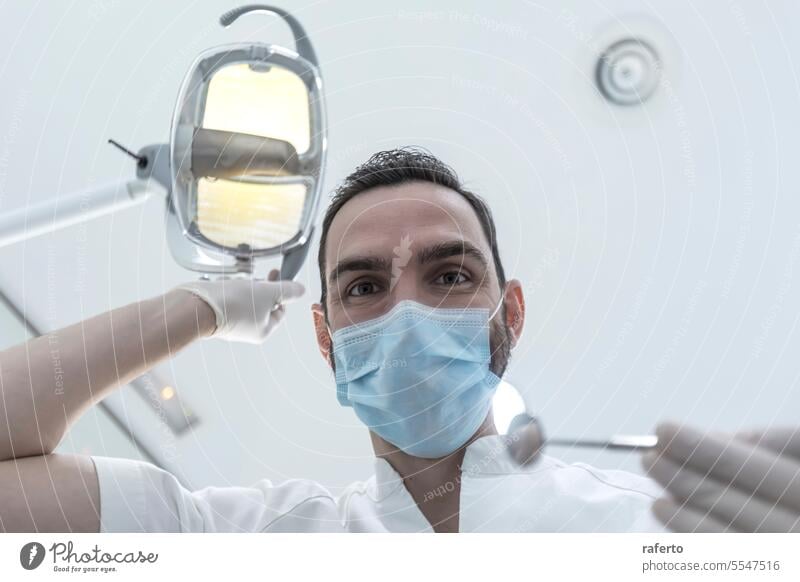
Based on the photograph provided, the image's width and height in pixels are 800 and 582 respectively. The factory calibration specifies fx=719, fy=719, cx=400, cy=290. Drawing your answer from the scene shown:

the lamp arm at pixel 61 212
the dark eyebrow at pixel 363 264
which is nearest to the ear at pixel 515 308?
the dark eyebrow at pixel 363 264

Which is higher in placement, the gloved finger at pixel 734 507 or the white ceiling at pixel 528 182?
the white ceiling at pixel 528 182

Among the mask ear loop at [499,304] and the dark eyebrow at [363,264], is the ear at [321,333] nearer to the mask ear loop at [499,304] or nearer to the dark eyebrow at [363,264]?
the dark eyebrow at [363,264]

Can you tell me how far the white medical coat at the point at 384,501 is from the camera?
613 mm

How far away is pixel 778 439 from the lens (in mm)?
564

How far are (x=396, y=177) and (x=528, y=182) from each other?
12cm

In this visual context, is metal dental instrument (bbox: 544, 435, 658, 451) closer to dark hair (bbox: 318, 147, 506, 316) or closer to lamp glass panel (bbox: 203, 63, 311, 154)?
dark hair (bbox: 318, 147, 506, 316)

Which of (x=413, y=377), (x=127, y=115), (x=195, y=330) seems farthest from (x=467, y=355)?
(x=127, y=115)

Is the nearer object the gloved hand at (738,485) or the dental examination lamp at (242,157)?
the gloved hand at (738,485)

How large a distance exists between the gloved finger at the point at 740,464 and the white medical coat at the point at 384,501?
0.13ft

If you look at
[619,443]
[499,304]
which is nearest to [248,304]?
[499,304]
